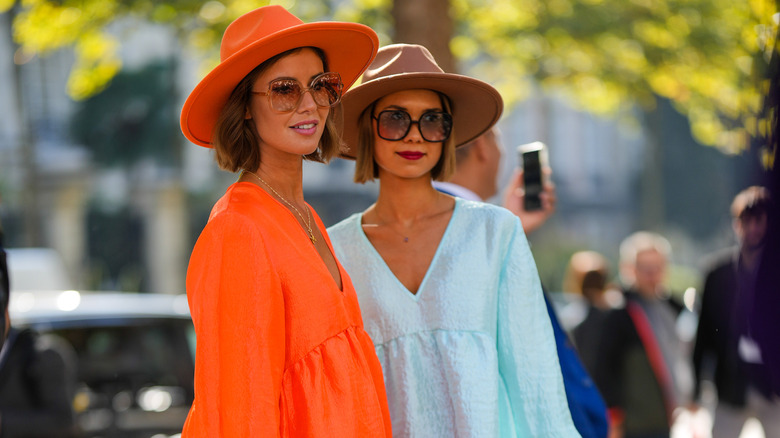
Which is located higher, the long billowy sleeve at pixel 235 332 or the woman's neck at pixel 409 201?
the woman's neck at pixel 409 201

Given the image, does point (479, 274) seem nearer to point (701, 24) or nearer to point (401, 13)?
point (401, 13)

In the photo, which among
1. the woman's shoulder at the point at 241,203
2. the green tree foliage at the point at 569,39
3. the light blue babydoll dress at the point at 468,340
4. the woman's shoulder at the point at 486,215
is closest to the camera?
the woman's shoulder at the point at 241,203

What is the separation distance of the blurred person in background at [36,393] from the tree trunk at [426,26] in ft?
9.66

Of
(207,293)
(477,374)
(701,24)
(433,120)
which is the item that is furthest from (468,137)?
(701,24)

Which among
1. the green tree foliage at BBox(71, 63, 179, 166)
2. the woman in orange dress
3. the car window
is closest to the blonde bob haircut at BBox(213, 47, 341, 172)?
the woman in orange dress

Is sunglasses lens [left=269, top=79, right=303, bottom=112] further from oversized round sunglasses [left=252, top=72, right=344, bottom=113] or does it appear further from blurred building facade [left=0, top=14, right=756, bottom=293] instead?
blurred building facade [left=0, top=14, right=756, bottom=293]

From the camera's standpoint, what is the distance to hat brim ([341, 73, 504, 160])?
2.72 m

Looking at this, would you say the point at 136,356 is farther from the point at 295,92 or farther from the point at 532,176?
the point at 295,92

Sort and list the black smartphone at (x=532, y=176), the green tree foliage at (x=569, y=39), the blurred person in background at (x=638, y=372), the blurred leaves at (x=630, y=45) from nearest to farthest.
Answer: the black smartphone at (x=532, y=176) < the blurred person in background at (x=638, y=372) < the green tree foliage at (x=569, y=39) < the blurred leaves at (x=630, y=45)

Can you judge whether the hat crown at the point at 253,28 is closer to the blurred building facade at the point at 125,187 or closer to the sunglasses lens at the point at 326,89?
the sunglasses lens at the point at 326,89

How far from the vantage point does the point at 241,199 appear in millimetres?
2135

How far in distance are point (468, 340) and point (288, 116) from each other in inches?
30.1

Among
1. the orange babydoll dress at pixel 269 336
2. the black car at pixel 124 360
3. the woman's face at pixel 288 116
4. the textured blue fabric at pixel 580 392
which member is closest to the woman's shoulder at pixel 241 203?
the orange babydoll dress at pixel 269 336

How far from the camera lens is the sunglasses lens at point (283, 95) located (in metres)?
2.23
